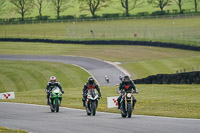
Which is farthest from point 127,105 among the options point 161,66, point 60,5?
point 60,5

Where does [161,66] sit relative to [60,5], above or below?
below

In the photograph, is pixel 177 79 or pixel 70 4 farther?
pixel 70 4

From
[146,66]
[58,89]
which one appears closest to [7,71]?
[146,66]

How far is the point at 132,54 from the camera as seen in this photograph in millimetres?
63844

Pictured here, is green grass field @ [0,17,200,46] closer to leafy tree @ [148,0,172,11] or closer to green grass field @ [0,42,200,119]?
green grass field @ [0,42,200,119]

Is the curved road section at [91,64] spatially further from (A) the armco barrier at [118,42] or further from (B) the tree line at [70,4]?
(B) the tree line at [70,4]

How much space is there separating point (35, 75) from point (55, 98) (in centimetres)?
2930

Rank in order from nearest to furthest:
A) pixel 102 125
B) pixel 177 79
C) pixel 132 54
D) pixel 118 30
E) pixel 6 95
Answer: pixel 102 125 → pixel 6 95 → pixel 177 79 → pixel 132 54 → pixel 118 30

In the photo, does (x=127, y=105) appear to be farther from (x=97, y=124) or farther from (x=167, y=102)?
(x=167, y=102)

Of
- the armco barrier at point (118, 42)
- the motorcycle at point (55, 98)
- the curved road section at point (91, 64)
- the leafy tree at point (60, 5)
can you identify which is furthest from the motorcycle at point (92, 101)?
the leafy tree at point (60, 5)

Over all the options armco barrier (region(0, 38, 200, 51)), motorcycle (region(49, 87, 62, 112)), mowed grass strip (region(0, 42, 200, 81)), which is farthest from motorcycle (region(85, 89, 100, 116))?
armco barrier (region(0, 38, 200, 51))

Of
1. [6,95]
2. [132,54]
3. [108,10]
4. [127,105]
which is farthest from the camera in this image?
[108,10]

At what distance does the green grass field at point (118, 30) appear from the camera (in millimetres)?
71312

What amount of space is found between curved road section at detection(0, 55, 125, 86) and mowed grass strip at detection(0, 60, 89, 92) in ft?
4.70
